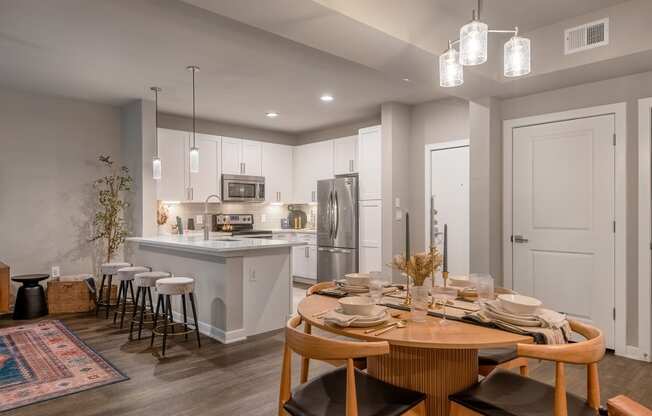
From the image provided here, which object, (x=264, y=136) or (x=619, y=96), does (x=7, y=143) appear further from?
(x=619, y=96)

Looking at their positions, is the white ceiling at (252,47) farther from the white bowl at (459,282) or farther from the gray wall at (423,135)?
the white bowl at (459,282)

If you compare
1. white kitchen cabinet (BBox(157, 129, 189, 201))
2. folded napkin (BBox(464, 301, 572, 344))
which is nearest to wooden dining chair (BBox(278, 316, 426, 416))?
folded napkin (BBox(464, 301, 572, 344))

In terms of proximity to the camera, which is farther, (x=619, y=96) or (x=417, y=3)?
(x=619, y=96)

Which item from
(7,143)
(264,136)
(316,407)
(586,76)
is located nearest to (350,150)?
(264,136)

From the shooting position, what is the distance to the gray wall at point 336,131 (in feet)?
21.2

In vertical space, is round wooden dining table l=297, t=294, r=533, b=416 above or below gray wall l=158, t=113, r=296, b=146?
below

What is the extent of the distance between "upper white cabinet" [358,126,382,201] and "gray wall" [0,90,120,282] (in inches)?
138

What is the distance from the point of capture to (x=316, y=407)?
1544 millimetres

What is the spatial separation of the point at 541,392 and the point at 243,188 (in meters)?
5.66

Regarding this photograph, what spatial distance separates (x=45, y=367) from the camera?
319 centimetres

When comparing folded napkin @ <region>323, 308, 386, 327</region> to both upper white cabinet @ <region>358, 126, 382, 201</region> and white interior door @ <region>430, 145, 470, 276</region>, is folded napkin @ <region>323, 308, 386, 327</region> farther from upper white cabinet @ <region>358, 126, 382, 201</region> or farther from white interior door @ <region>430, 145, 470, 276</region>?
upper white cabinet @ <region>358, 126, 382, 201</region>

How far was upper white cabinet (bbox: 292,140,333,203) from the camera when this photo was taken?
6902 mm

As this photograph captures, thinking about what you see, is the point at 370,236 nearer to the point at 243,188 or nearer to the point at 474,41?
the point at 243,188

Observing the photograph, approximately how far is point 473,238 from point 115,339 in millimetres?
3627
